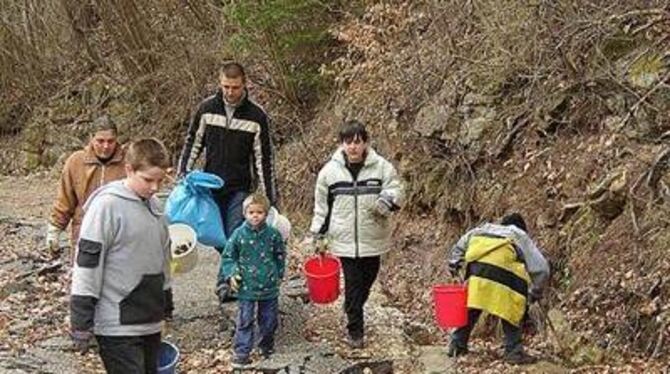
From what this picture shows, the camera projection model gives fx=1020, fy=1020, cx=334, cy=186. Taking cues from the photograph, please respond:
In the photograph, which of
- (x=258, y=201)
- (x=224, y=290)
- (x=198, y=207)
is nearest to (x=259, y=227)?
(x=258, y=201)

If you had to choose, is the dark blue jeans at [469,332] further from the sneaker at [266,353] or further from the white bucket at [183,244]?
the white bucket at [183,244]

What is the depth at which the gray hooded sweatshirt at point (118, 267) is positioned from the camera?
197 inches

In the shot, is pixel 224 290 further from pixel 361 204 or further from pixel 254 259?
pixel 361 204

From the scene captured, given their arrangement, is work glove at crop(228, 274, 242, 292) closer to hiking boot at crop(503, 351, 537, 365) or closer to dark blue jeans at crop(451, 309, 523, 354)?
dark blue jeans at crop(451, 309, 523, 354)

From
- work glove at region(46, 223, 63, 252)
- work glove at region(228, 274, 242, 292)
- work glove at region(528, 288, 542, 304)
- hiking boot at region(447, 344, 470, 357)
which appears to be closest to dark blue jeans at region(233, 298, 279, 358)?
work glove at region(228, 274, 242, 292)

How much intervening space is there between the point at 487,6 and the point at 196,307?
4329 millimetres

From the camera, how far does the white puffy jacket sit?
7.60 meters

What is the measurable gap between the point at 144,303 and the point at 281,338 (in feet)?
9.84

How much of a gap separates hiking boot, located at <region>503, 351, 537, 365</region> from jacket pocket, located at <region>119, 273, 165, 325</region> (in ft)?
9.71

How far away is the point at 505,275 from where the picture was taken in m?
7.28

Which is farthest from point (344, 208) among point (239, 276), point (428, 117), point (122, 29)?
point (122, 29)

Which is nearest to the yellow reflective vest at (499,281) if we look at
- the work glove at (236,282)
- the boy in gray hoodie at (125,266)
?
the work glove at (236,282)

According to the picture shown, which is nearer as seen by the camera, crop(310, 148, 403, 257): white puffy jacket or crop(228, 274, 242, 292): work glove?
crop(228, 274, 242, 292): work glove

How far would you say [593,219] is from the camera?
796 cm
